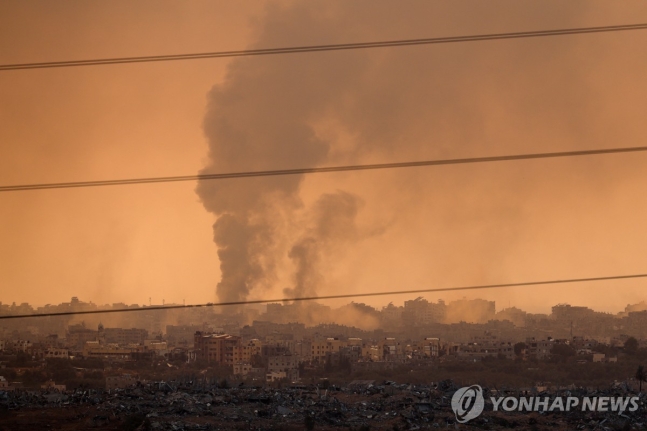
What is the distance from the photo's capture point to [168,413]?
8.05m

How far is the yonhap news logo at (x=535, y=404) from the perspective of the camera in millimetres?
8094

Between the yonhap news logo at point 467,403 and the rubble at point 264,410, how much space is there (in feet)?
0.25

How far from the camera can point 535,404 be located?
8.18m

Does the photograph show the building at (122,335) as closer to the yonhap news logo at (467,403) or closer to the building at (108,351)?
the building at (108,351)

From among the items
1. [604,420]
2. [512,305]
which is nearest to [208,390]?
[512,305]

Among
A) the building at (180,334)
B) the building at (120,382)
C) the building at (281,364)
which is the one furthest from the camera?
the building at (281,364)

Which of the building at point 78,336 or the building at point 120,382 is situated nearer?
the building at point 78,336

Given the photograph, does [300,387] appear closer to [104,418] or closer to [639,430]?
[104,418]

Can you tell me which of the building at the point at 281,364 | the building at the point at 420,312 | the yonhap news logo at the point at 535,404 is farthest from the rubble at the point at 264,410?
the building at the point at 420,312

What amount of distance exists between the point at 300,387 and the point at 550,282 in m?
3.21

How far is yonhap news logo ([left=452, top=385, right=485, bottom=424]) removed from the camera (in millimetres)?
8062

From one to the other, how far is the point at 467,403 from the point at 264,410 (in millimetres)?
2351

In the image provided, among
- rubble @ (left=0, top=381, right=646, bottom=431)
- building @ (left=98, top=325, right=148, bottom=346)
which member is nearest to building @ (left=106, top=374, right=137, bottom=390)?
rubble @ (left=0, top=381, right=646, bottom=431)

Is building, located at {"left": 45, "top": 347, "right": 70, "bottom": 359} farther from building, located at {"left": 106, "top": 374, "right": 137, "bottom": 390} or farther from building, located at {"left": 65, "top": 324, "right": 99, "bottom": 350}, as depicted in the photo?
building, located at {"left": 106, "top": 374, "right": 137, "bottom": 390}
